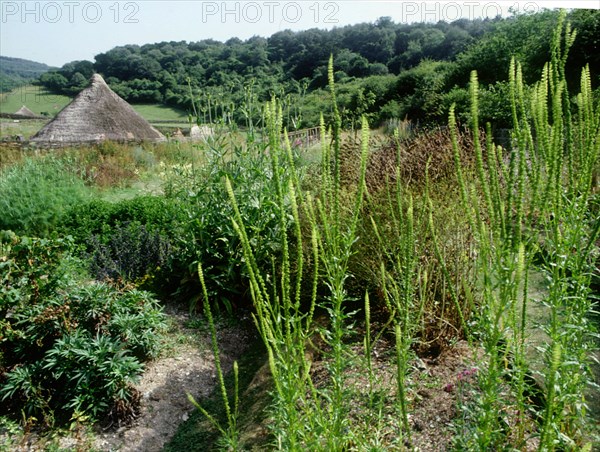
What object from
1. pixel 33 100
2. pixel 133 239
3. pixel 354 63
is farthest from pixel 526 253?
pixel 33 100

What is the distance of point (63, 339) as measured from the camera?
9.91 ft

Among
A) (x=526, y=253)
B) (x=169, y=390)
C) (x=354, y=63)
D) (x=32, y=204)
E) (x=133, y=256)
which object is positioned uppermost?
(x=354, y=63)

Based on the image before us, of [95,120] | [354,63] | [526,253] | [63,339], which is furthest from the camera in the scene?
[354,63]

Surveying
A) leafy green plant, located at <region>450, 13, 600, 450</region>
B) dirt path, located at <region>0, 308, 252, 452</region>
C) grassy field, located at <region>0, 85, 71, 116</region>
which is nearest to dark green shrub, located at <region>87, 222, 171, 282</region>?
dirt path, located at <region>0, 308, 252, 452</region>

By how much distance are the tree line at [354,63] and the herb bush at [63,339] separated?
11.0 metres

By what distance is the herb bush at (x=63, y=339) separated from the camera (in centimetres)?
294

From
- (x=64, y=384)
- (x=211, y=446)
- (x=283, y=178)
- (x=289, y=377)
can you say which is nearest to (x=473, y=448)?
(x=289, y=377)

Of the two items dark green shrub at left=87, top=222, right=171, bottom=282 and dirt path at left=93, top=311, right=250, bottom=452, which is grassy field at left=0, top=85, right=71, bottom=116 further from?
dirt path at left=93, top=311, right=250, bottom=452

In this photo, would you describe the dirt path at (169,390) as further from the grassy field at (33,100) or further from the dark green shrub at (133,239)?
the grassy field at (33,100)

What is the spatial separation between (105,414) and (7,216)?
4.16 m

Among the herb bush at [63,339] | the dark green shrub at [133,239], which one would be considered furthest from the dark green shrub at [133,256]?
the herb bush at [63,339]

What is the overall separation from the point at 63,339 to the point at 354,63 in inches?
601

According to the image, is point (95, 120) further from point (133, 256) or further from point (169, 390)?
point (169, 390)

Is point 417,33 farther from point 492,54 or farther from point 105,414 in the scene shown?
point 105,414
